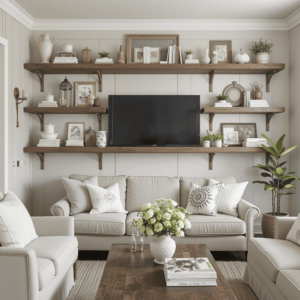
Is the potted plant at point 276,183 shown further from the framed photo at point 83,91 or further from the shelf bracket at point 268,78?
the framed photo at point 83,91

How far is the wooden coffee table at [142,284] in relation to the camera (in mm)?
1937

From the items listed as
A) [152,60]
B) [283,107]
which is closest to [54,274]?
[152,60]

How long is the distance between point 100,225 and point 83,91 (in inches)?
75.7

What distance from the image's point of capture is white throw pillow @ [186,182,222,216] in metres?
3.79

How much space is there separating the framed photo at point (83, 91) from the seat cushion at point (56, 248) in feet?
7.13

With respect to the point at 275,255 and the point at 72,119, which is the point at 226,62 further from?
the point at 275,255

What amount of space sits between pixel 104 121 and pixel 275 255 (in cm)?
289

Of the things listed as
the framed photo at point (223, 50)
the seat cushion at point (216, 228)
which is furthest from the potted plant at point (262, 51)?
the seat cushion at point (216, 228)

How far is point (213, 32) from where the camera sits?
4594mm

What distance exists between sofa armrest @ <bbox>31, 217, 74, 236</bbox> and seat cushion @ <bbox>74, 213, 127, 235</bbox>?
57cm

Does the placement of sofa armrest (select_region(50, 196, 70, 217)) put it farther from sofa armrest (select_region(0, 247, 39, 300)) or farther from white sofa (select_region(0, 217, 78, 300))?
sofa armrest (select_region(0, 247, 39, 300))

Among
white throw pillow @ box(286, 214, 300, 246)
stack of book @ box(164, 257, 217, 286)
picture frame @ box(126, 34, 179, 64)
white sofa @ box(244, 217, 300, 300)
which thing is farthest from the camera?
picture frame @ box(126, 34, 179, 64)

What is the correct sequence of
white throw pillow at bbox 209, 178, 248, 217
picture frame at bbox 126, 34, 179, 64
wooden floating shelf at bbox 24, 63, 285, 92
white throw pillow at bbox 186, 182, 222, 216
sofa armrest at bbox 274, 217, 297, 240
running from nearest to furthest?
1. sofa armrest at bbox 274, 217, 297, 240
2. white throw pillow at bbox 186, 182, 222, 216
3. white throw pillow at bbox 209, 178, 248, 217
4. wooden floating shelf at bbox 24, 63, 285, 92
5. picture frame at bbox 126, 34, 179, 64

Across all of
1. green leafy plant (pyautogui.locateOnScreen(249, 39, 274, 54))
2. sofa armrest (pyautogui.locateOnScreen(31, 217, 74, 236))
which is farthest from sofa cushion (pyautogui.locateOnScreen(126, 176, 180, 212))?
green leafy plant (pyautogui.locateOnScreen(249, 39, 274, 54))
